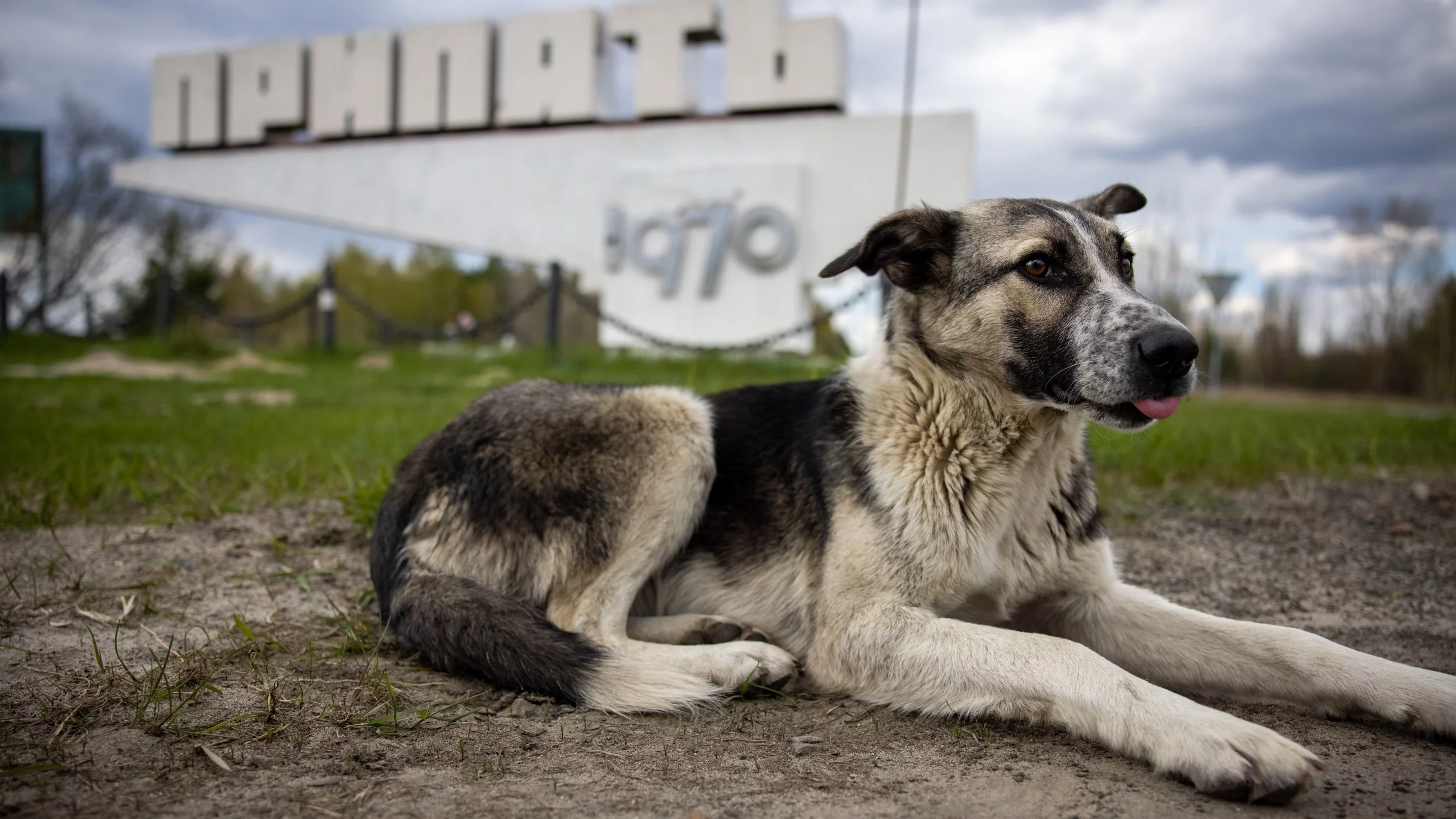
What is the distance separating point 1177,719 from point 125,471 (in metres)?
5.98

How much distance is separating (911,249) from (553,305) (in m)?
14.6

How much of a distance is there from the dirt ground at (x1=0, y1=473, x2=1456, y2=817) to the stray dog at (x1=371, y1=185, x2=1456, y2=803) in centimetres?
13

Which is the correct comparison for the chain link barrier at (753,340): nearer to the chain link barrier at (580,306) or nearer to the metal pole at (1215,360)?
the chain link barrier at (580,306)

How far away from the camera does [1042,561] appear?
9.63 feet

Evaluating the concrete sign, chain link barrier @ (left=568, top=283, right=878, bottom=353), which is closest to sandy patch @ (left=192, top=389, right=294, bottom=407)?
chain link barrier @ (left=568, top=283, right=878, bottom=353)

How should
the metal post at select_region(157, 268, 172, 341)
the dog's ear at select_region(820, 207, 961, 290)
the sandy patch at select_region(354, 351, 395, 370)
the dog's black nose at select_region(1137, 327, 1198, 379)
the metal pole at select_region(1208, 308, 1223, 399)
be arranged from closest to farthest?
the dog's black nose at select_region(1137, 327, 1198, 379) < the dog's ear at select_region(820, 207, 961, 290) < the sandy patch at select_region(354, 351, 395, 370) < the metal post at select_region(157, 268, 172, 341) < the metal pole at select_region(1208, 308, 1223, 399)

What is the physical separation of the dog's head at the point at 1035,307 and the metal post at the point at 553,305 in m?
14.2

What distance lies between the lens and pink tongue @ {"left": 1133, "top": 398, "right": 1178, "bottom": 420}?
2.61 meters

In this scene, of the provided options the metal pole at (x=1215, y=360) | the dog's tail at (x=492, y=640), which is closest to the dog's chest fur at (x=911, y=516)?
the dog's tail at (x=492, y=640)

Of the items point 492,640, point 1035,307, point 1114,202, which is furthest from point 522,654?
point 1114,202

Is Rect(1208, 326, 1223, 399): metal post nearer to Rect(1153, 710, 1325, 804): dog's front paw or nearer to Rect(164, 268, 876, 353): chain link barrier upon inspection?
Rect(164, 268, 876, 353): chain link barrier

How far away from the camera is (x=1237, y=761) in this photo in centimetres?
202

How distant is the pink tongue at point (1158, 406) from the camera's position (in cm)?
261

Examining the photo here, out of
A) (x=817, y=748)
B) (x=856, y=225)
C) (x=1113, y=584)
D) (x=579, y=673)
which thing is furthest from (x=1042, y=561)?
(x=856, y=225)
